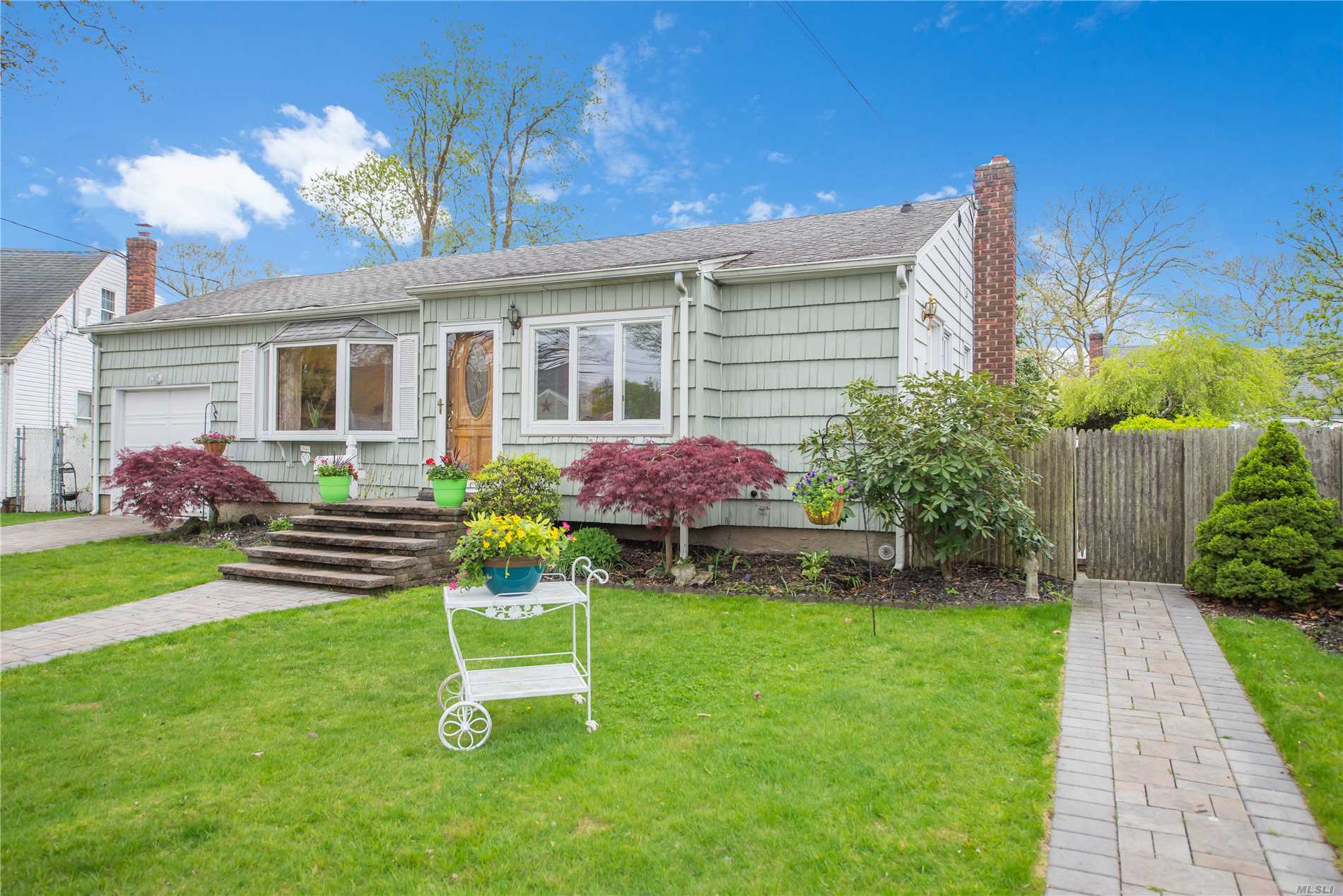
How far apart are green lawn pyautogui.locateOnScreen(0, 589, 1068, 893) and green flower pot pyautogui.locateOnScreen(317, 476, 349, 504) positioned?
4.12 m

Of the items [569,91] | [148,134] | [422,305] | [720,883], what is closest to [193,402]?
[422,305]

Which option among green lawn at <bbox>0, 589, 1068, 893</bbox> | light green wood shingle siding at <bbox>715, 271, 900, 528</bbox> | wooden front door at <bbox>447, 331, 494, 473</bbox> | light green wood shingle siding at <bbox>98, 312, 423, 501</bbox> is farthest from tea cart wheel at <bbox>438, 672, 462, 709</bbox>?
light green wood shingle siding at <bbox>98, 312, 423, 501</bbox>

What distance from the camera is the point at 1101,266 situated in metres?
21.4

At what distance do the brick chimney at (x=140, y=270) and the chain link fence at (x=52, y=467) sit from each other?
2.75 meters

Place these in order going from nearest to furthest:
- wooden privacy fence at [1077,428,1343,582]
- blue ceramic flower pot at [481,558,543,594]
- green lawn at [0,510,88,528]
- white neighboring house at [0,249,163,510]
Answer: blue ceramic flower pot at [481,558,543,594] → wooden privacy fence at [1077,428,1343,582] → green lawn at [0,510,88,528] → white neighboring house at [0,249,163,510]

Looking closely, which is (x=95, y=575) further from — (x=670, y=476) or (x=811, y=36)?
(x=811, y=36)

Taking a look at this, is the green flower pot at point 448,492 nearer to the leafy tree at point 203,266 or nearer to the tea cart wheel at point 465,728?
the tea cart wheel at point 465,728

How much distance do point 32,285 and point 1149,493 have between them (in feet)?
84.4

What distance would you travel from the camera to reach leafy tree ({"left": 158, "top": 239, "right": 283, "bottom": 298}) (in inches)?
1032

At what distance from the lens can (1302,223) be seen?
9422mm

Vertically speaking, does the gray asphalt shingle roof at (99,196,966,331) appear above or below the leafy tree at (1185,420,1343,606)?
above

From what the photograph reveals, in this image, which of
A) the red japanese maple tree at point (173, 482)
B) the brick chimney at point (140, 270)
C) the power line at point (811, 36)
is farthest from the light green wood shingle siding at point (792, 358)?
the brick chimney at point (140, 270)

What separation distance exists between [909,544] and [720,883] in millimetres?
5998

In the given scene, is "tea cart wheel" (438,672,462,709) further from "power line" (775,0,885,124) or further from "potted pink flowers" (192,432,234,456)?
"potted pink flowers" (192,432,234,456)
